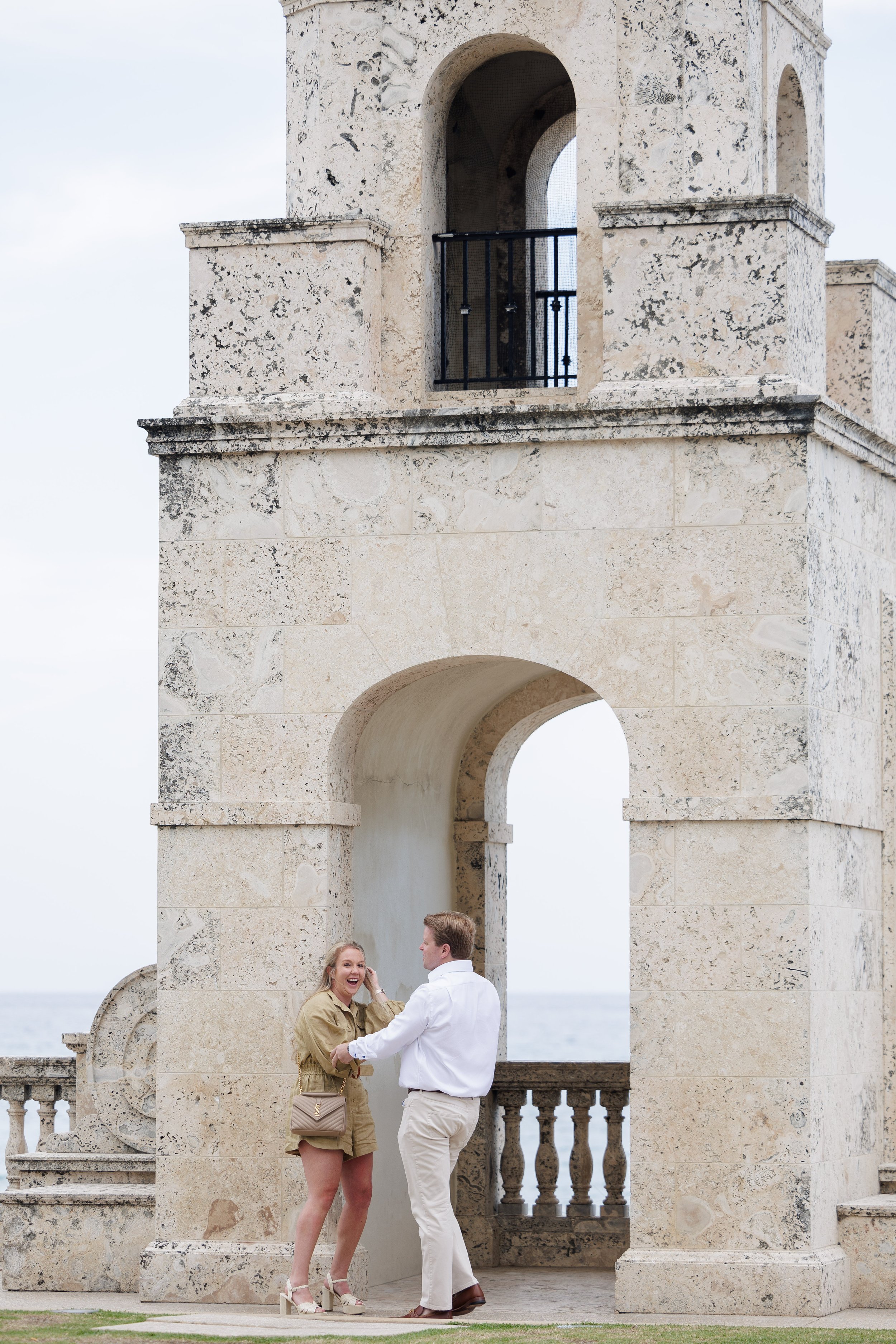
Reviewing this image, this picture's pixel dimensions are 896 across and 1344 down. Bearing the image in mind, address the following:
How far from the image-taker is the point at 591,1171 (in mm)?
11914

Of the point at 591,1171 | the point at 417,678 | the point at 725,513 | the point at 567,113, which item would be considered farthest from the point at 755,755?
the point at 567,113

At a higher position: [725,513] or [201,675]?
[725,513]

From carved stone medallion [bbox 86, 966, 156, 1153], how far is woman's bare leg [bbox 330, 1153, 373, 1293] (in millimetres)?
1923

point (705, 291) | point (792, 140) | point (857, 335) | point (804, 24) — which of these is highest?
point (804, 24)

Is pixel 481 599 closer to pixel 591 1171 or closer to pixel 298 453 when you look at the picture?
pixel 298 453

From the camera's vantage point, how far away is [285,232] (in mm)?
10461

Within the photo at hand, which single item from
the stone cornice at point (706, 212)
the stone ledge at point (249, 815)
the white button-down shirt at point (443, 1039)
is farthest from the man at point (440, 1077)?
the stone cornice at point (706, 212)

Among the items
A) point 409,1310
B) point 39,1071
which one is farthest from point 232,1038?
point 39,1071

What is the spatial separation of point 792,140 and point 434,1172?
A: 5.88m

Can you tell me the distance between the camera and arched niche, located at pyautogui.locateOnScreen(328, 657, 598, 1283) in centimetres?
1061

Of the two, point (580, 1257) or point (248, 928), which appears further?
point (580, 1257)

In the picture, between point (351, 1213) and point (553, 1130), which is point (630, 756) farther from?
point (553, 1130)

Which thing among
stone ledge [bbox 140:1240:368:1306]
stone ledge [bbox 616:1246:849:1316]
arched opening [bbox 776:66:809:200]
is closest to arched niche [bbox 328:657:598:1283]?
stone ledge [bbox 140:1240:368:1306]

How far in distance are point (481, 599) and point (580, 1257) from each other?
4.10 m
